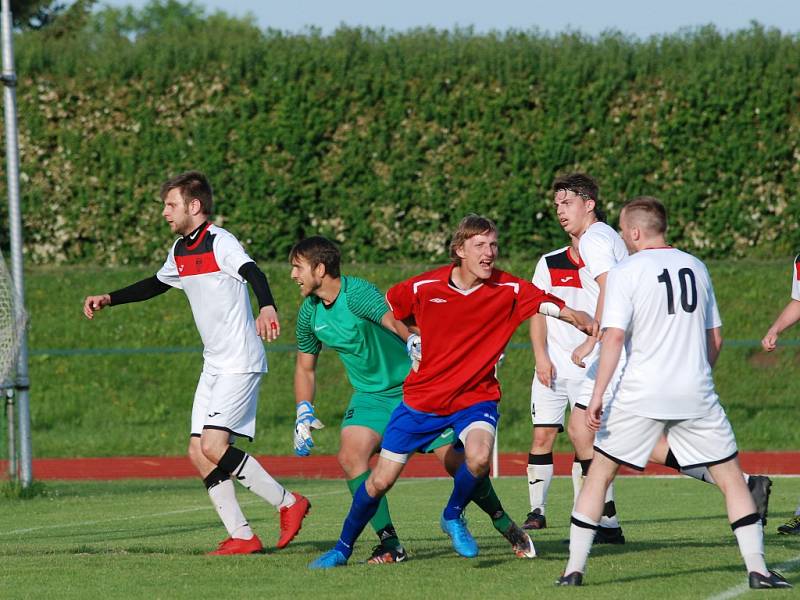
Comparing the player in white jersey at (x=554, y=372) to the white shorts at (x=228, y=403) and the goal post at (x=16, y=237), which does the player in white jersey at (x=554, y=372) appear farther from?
the goal post at (x=16, y=237)

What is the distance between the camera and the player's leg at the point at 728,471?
23.5 ft

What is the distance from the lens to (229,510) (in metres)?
9.09

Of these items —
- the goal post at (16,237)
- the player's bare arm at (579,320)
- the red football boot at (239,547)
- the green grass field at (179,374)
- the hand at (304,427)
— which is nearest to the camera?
the player's bare arm at (579,320)

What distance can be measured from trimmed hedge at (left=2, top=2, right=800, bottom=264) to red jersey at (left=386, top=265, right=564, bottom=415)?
655 inches

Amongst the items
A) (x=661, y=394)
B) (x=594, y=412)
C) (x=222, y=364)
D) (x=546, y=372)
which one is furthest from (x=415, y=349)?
(x=546, y=372)

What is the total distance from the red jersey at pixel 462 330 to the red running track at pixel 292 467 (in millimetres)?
8735

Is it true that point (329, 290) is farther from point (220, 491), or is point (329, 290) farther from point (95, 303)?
point (95, 303)

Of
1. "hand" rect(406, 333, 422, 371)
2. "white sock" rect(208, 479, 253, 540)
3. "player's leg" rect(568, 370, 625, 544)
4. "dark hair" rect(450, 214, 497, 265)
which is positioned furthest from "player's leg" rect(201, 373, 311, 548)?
"player's leg" rect(568, 370, 625, 544)

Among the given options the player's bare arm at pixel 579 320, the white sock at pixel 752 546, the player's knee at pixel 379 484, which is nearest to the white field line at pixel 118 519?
the player's knee at pixel 379 484

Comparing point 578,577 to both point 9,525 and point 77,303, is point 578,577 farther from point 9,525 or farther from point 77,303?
point 77,303

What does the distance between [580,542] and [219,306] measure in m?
2.98

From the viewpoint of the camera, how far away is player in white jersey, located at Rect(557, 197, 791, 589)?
283 inches

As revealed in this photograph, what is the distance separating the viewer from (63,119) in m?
25.9

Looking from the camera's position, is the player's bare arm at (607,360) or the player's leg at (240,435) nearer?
the player's bare arm at (607,360)
